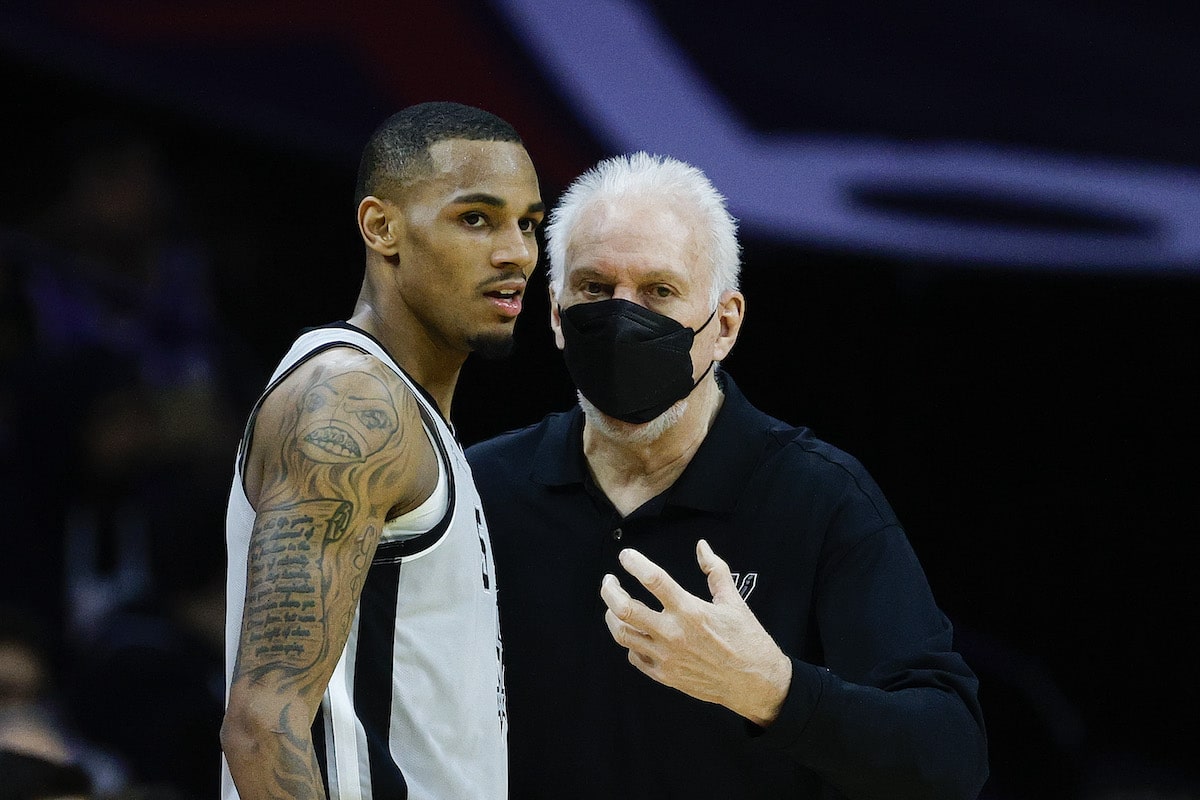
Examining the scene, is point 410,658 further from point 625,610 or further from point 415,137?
point 415,137

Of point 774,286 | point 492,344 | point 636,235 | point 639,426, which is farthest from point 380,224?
point 774,286

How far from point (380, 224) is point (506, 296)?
24 centimetres

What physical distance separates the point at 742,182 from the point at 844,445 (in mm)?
951

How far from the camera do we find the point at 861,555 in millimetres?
2578

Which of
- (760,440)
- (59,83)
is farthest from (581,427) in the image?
(59,83)

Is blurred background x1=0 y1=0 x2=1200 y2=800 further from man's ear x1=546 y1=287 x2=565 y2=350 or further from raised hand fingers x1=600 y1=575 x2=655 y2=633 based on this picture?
raised hand fingers x1=600 y1=575 x2=655 y2=633

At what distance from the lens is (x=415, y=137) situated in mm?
2428

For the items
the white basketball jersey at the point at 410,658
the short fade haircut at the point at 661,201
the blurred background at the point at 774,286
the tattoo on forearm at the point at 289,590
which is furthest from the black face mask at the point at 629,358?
the blurred background at the point at 774,286

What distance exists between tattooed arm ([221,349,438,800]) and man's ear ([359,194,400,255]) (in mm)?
402

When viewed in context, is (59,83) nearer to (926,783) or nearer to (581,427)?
(581,427)

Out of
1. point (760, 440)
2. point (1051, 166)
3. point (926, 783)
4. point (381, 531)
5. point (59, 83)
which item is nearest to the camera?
point (381, 531)

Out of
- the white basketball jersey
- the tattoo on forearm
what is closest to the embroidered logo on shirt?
the white basketball jersey

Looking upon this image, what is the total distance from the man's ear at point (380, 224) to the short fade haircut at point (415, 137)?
0.06ft

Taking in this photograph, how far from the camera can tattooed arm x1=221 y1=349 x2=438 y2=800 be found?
6.40ft
